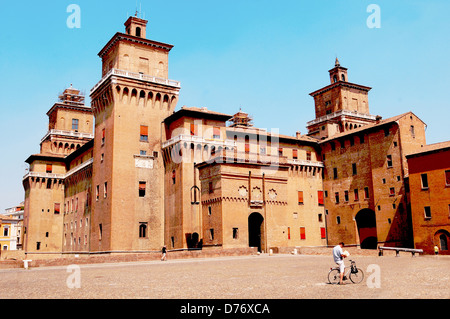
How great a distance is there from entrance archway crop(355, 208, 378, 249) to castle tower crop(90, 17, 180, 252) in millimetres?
25310

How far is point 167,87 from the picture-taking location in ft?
174

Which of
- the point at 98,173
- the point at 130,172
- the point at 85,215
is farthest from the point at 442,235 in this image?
the point at 85,215

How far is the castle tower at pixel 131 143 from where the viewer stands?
159ft

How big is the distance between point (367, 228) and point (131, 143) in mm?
30993

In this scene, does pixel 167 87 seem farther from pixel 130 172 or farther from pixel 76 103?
pixel 76 103

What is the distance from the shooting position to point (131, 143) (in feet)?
165

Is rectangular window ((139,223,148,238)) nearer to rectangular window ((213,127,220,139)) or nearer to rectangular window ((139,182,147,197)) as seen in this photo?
rectangular window ((139,182,147,197))

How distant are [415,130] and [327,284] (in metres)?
42.7

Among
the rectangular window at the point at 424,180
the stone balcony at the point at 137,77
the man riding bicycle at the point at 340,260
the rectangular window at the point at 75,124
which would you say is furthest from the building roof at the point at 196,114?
the man riding bicycle at the point at 340,260

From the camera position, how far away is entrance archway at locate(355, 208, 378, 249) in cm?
5516

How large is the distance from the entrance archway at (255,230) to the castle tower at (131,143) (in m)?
10.3

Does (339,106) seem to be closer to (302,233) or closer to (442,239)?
(302,233)

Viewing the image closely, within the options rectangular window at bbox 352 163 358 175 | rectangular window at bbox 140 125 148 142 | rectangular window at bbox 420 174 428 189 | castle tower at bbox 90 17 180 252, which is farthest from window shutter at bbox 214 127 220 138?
rectangular window at bbox 420 174 428 189
